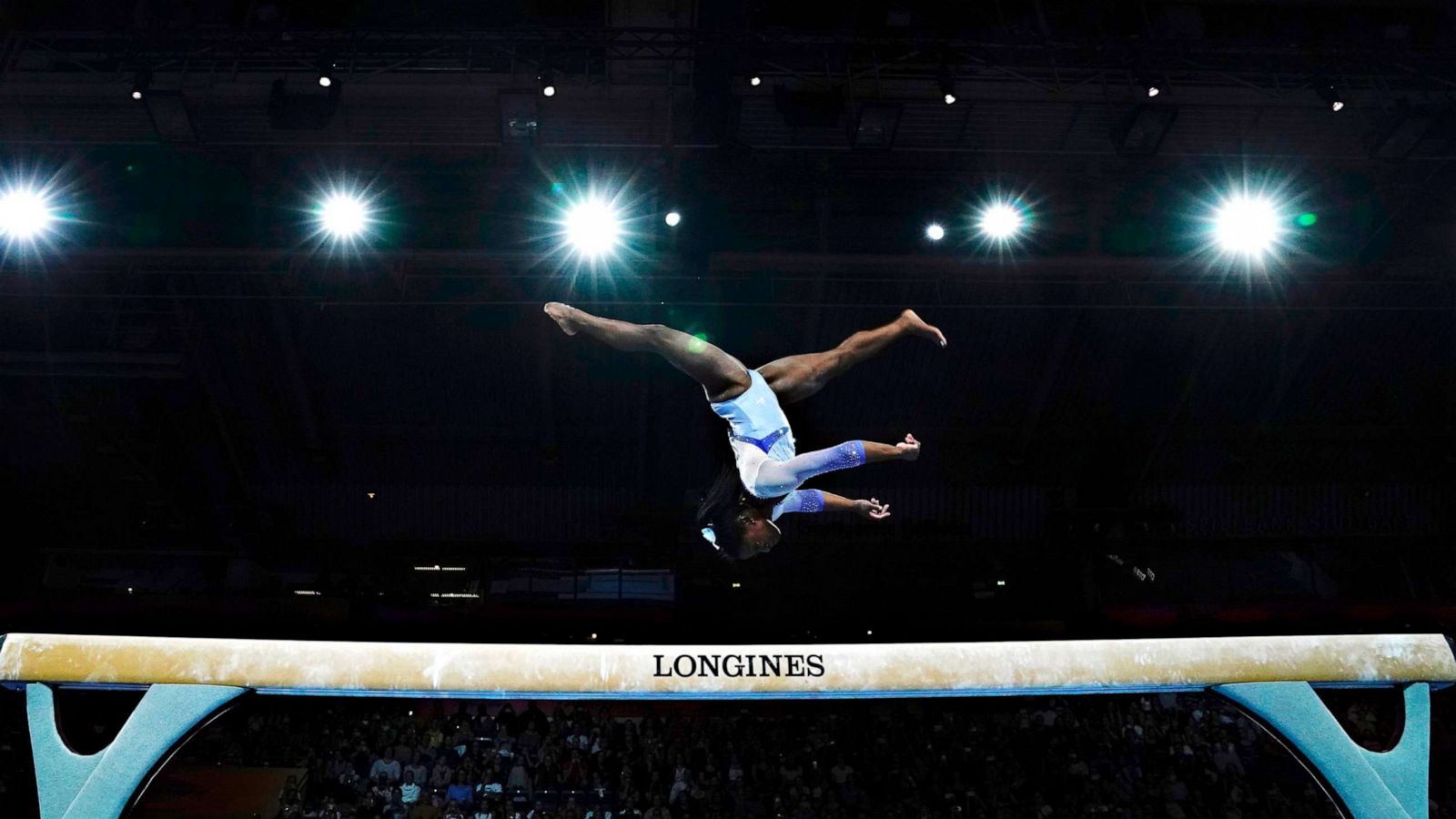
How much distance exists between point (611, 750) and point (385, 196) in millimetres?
8423

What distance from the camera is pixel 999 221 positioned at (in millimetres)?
12344

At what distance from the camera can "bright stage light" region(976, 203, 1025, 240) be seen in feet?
40.2

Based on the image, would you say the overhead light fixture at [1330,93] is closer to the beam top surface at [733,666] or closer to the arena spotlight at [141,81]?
the beam top surface at [733,666]

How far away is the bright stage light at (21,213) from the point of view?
11.0m

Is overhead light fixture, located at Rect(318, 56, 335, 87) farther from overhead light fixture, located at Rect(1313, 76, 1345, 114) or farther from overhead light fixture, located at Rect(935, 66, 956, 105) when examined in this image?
overhead light fixture, located at Rect(1313, 76, 1345, 114)

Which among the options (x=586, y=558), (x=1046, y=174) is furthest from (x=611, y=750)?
(x=1046, y=174)

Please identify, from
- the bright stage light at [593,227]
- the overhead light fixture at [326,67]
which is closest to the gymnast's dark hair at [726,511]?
the bright stage light at [593,227]

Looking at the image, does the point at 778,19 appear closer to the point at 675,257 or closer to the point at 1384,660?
the point at 675,257

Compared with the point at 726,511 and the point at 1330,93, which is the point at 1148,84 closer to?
the point at 1330,93

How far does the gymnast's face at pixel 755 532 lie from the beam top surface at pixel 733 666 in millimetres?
728

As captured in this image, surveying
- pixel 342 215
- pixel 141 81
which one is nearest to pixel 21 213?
pixel 141 81

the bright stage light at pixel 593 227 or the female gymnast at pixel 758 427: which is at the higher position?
the bright stage light at pixel 593 227

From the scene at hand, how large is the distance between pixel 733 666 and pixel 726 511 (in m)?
1.02

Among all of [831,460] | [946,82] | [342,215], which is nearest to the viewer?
[831,460]
